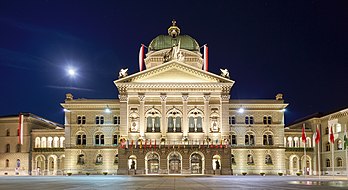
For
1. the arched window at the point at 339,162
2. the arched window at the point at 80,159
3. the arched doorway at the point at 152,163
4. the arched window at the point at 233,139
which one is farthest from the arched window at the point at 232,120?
the arched window at the point at 80,159

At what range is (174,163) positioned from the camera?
90125mm

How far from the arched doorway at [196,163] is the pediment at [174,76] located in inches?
544

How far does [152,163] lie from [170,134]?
20.6ft

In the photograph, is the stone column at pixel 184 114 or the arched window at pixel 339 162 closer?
the stone column at pixel 184 114

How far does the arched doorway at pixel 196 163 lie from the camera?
295 ft

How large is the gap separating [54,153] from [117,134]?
15.6 meters

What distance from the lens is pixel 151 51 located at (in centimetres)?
10794

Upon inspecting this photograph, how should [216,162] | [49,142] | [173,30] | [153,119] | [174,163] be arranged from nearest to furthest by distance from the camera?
[216,162], [174,163], [153,119], [49,142], [173,30]

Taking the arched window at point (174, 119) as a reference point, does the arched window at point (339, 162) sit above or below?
below

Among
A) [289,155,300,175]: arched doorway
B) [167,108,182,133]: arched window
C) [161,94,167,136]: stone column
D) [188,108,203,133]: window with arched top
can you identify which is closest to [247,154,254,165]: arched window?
[188,108,203,133]: window with arched top

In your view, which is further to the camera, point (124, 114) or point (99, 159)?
point (99, 159)

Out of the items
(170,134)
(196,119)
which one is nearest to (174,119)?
(170,134)

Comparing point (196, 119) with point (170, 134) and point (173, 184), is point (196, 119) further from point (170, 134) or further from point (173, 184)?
point (173, 184)

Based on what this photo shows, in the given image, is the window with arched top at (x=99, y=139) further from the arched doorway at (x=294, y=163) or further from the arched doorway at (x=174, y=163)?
the arched doorway at (x=294, y=163)
